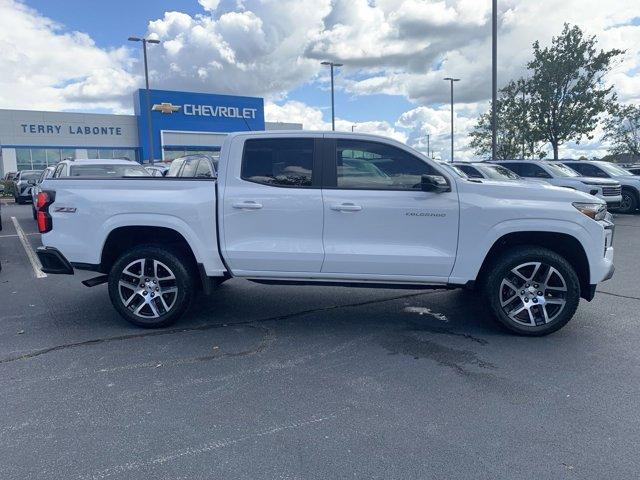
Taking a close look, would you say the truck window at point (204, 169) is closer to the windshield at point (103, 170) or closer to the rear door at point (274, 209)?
the rear door at point (274, 209)

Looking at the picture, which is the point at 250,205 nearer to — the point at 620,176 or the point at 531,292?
the point at 531,292

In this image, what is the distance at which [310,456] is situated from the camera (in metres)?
2.85

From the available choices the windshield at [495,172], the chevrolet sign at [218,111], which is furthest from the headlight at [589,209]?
the chevrolet sign at [218,111]

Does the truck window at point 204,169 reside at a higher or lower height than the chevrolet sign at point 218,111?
lower

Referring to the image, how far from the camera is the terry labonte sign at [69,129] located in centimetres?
4128

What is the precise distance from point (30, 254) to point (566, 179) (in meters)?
13.7

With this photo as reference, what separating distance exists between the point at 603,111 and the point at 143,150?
1401 inches

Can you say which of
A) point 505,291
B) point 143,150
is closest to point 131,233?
point 505,291

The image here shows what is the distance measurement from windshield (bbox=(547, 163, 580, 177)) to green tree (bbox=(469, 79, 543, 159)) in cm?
897

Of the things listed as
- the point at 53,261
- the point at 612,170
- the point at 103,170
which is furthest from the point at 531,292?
the point at 612,170

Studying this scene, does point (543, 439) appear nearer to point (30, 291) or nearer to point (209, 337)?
point (209, 337)

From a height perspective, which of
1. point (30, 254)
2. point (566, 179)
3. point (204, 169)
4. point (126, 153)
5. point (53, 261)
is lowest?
point (30, 254)

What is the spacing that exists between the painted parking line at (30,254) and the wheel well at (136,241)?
3168 mm

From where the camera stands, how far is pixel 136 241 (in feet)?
17.0
